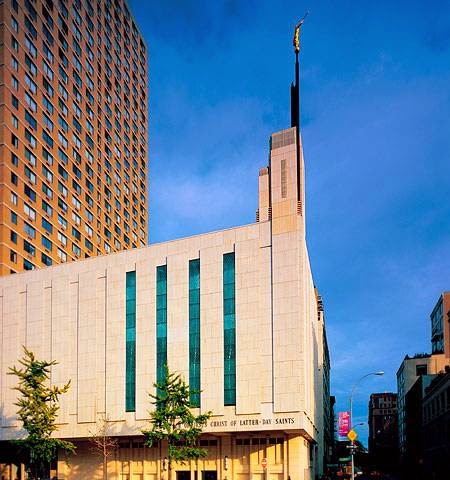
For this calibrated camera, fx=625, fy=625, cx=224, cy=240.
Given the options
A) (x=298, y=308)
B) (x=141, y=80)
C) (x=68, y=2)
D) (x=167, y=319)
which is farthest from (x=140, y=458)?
(x=141, y=80)

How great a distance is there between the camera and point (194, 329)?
56969 millimetres

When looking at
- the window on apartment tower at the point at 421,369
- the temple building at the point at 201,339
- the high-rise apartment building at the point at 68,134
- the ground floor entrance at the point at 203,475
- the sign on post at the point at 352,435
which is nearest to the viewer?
the sign on post at the point at 352,435

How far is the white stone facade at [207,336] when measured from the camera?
53000 millimetres

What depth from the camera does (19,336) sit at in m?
66.6

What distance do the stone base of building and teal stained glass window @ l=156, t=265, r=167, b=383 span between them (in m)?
7.79

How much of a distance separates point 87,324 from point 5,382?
12.0 metres

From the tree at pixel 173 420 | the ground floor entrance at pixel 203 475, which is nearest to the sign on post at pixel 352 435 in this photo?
the tree at pixel 173 420

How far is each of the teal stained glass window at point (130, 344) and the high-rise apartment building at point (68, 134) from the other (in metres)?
20.4

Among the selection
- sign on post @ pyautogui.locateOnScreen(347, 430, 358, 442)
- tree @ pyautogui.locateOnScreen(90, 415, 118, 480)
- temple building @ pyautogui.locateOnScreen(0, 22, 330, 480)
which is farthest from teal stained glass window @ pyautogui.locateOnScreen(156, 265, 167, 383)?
sign on post @ pyautogui.locateOnScreen(347, 430, 358, 442)

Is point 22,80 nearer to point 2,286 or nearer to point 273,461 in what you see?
point 2,286

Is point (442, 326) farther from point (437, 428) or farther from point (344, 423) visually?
point (344, 423)

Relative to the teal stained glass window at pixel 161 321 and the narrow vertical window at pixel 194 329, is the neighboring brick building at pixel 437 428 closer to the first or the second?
the narrow vertical window at pixel 194 329

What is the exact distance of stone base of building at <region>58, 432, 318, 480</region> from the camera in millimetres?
54531

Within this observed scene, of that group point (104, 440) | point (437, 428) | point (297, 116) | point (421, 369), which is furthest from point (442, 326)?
point (104, 440)
